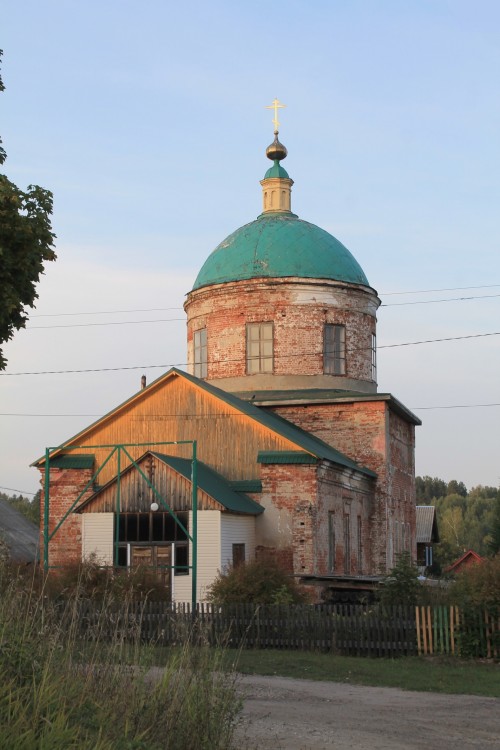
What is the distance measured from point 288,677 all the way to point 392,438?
15.9 metres

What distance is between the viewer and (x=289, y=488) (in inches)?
961

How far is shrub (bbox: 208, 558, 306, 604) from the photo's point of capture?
19688 millimetres

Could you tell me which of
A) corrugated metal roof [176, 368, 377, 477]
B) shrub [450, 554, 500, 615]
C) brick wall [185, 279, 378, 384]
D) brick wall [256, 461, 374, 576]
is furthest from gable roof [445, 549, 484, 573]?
brick wall [185, 279, 378, 384]

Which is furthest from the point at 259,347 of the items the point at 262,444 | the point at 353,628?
the point at 353,628

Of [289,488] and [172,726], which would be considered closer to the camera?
[172,726]

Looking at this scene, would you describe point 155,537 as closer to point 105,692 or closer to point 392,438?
point 392,438

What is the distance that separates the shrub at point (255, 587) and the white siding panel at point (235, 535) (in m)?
2.36

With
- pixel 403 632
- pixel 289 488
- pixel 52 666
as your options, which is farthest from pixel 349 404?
pixel 52 666

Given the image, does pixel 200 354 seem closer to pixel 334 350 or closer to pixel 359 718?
pixel 334 350

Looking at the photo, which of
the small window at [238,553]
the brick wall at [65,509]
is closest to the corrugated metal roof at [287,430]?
the small window at [238,553]

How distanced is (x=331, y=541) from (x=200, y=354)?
8.94 m

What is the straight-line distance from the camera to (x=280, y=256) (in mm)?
30922

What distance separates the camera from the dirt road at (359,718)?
9555 mm

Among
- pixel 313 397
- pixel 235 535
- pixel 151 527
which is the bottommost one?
pixel 235 535
